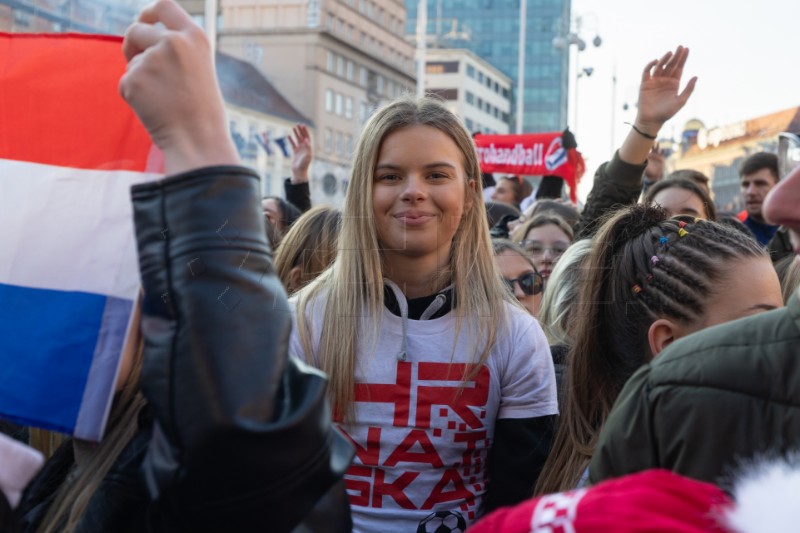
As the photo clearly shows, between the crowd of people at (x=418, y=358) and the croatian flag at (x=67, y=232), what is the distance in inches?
3.1

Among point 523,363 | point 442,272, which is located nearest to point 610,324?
point 523,363

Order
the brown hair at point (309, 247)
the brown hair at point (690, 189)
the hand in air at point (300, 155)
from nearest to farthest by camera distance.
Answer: the brown hair at point (309, 247)
the brown hair at point (690, 189)
the hand in air at point (300, 155)

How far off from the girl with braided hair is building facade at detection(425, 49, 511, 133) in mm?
88409

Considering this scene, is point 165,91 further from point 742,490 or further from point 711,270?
point 711,270

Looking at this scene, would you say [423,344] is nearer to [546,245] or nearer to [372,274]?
[372,274]

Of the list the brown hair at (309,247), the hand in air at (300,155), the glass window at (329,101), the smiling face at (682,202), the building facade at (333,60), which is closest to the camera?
the brown hair at (309,247)

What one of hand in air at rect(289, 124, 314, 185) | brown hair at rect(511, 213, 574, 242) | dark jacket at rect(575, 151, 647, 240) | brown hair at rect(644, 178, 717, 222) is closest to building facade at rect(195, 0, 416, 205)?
hand in air at rect(289, 124, 314, 185)

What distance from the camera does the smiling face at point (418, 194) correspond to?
9.37ft

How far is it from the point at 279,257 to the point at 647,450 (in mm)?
2988

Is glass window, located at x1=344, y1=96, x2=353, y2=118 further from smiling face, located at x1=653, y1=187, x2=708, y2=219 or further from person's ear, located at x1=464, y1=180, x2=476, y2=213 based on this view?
person's ear, located at x1=464, y1=180, x2=476, y2=213

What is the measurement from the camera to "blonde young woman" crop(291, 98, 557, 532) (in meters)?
2.59

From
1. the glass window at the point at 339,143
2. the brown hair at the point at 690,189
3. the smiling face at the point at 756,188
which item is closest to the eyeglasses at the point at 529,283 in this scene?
the brown hair at the point at 690,189

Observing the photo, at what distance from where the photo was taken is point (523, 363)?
2723 millimetres

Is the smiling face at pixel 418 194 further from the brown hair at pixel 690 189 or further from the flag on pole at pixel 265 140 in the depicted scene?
the flag on pole at pixel 265 140
